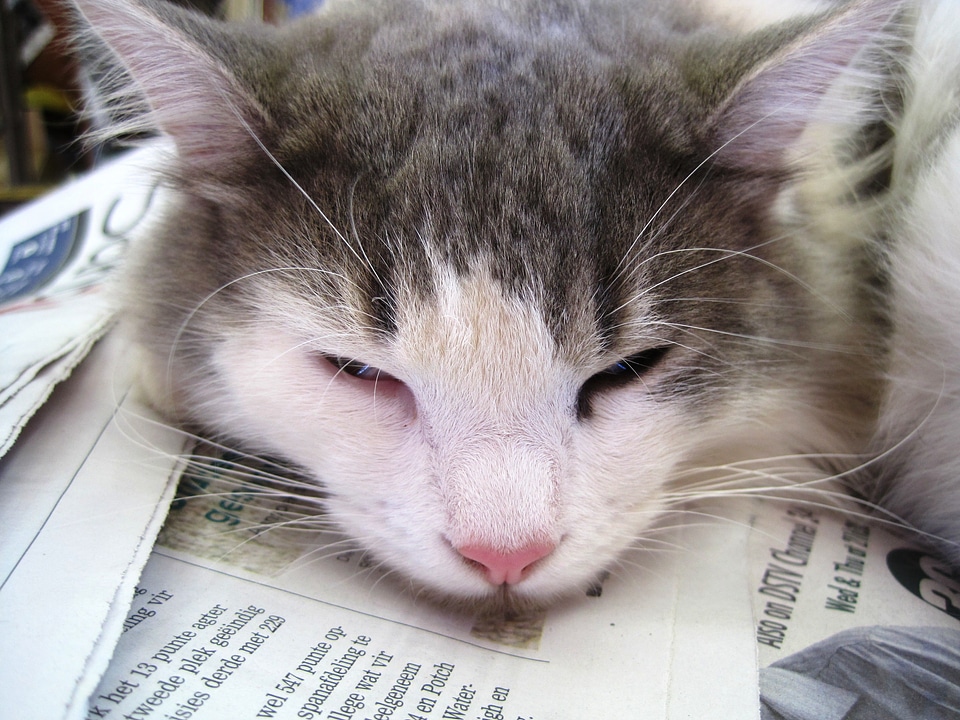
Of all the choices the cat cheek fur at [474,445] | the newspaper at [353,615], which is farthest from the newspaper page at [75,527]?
the cat cheek fur at [474,445]

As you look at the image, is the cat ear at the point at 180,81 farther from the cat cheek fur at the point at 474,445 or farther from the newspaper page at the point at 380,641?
the newspaper page at the point at 380,641

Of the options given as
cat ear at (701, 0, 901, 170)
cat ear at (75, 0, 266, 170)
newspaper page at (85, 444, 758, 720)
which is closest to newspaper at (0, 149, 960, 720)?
newspaper page at (85, 444, 758, 720)

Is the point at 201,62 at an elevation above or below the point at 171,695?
above

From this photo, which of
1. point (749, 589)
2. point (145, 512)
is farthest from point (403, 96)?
point (749, 589)

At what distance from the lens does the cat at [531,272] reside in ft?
2.43

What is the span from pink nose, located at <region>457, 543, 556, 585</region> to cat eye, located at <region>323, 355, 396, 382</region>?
0.21 m

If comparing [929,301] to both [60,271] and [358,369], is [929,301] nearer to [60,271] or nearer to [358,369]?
[358,369]

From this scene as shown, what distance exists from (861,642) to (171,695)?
0.69m

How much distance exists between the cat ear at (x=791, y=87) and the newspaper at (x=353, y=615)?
457 millimetres

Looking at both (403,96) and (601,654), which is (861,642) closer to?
(601,654)

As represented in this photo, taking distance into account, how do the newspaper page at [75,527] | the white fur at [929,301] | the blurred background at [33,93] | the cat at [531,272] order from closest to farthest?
the newspaper page at [75,527]
the cat at [531,272]
the white fur at [929,301]
the blurred background at [33,93]

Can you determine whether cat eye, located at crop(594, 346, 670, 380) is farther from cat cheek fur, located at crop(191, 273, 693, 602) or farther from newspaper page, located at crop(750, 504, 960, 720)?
newspaper page, located at crop(750, 504, 960, 720)

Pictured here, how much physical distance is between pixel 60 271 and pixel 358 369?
3.17 ft

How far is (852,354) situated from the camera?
104 cm
